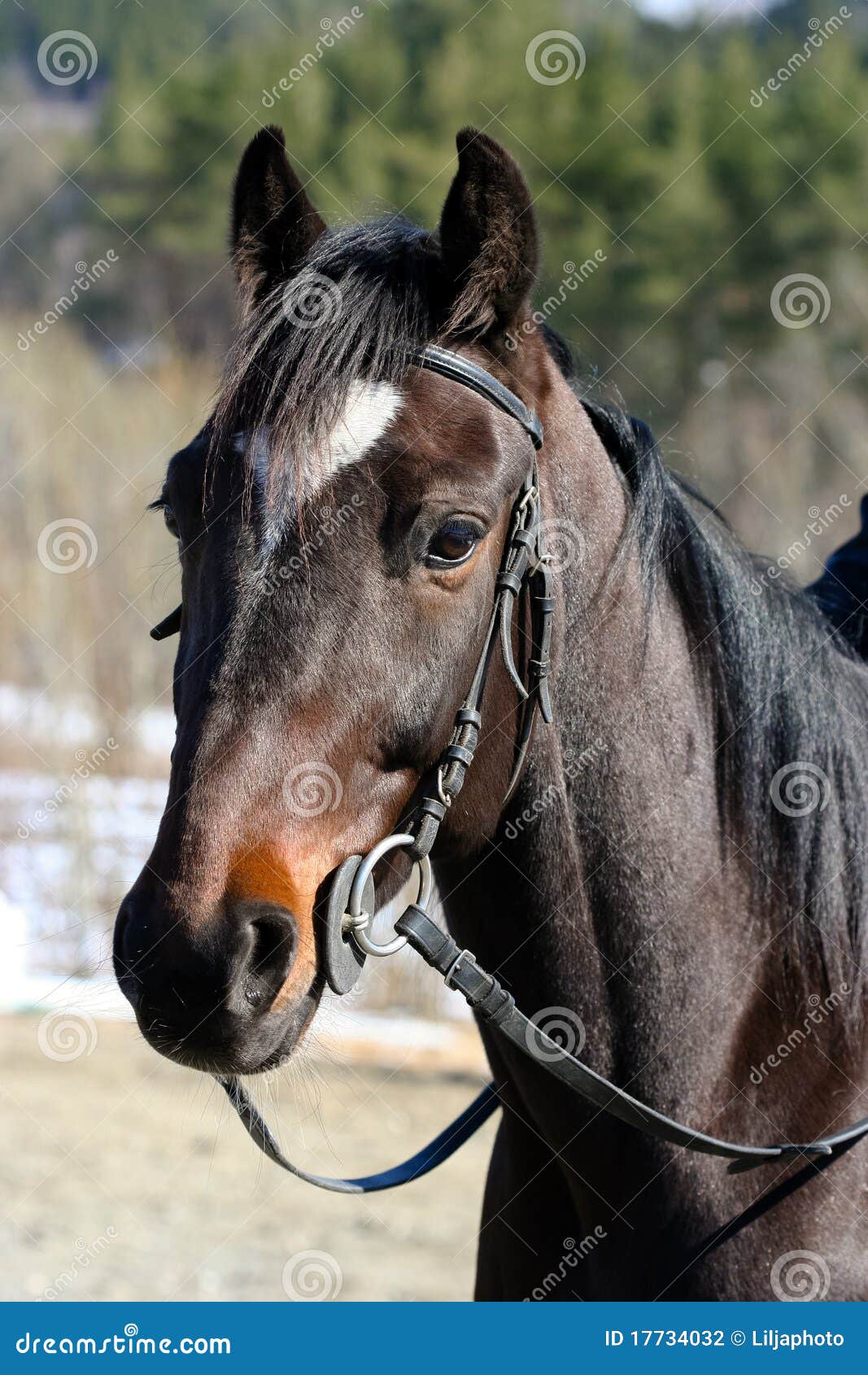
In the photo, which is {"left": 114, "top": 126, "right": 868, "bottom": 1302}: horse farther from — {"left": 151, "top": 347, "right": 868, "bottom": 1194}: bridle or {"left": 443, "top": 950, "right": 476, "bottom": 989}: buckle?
{"left": 443, "top": 950, "right": 476, "bottom": 989}: buckle

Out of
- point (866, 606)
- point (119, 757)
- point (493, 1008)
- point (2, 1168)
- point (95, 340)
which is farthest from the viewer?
point (95, 340)

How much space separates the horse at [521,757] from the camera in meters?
1.78

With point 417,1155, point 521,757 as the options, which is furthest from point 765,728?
point 417,1155

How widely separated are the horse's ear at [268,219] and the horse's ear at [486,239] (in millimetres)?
298

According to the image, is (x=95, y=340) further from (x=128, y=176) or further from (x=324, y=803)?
(x=324, y=803)

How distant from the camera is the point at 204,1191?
633 cm

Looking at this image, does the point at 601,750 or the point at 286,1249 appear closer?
the point at 601,750

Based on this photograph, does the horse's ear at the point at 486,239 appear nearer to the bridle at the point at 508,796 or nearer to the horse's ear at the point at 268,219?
the bridle at the point at 508,796

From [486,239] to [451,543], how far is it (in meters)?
0.56

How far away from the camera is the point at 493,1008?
2082 millimetres

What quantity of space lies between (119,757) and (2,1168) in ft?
13.4

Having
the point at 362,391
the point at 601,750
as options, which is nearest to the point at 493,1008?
A: the point at 601,750

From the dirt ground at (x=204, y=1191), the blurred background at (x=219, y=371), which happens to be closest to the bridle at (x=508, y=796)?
the blurred background at (x=219, y=371)

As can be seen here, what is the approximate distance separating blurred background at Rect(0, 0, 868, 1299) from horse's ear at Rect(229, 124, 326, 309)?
199 millimetres
